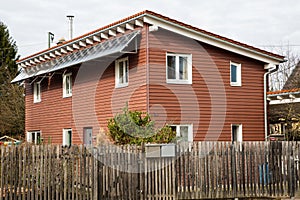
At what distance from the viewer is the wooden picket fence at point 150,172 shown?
13602 mm

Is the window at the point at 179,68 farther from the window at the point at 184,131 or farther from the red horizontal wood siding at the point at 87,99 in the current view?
the window at the point at 184,131

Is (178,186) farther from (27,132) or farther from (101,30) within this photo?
(27,132)

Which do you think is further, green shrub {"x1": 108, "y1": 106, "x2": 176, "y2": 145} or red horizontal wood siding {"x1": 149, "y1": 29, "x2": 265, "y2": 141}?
red horizontal wood siding {"x1": 149, "y1": 29, "x2": 265, "y2": 141}

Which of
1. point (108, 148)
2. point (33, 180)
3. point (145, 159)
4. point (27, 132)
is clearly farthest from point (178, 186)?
point (27, 132)

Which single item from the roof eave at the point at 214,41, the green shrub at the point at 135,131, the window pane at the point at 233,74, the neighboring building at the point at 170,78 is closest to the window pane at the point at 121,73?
the neighboring building at the point at 170,78

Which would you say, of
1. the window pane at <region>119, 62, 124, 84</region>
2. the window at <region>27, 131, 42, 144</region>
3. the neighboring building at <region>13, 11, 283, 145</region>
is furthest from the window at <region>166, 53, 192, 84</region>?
the window at <region>27, 131, 42, 144</region>

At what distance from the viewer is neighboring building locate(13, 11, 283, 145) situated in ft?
62.8

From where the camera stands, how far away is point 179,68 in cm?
2003

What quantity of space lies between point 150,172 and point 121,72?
6743mm

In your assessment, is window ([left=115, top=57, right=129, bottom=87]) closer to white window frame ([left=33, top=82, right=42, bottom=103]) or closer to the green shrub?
the green shrub

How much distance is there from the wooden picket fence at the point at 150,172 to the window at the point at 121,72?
5814mm

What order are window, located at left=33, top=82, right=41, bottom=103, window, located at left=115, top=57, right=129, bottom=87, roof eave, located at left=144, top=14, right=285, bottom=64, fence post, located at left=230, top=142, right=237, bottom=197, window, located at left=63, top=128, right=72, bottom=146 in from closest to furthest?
fence post, located at left=230, top=142, right=237, bottom=197 → roof eave, located at left=144, top=14, right=285, bottom=64 → window, located at left=115, top=57, right=129, bottom=87 → window, located at left=63, top=128, right=72, bottom=146 → window, located at left=33, top=82, right=41, bottom=103

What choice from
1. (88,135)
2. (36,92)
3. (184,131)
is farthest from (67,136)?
(184,131)

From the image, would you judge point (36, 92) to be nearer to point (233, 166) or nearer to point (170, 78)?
point (170, 78)
